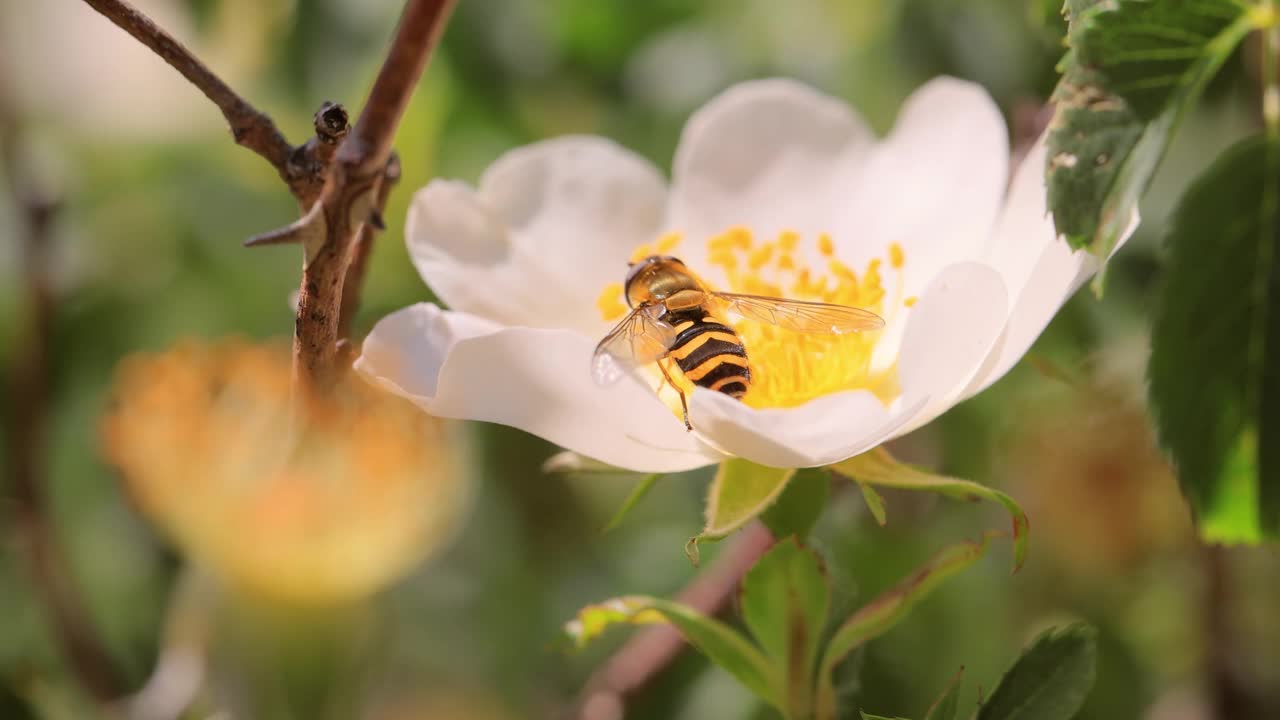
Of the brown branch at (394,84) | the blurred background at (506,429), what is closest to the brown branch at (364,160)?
the brown branch at (394,84)

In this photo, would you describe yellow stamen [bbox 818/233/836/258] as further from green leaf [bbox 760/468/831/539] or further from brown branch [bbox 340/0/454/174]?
brown branch [bbox 340/0/454/174]

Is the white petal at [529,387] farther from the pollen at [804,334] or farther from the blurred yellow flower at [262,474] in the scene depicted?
the blurred yellow flower at [262,474]

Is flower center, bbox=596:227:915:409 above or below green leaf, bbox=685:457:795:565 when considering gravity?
above

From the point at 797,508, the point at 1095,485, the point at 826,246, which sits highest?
the point at 826,246

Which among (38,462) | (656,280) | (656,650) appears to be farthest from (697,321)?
(38,462)

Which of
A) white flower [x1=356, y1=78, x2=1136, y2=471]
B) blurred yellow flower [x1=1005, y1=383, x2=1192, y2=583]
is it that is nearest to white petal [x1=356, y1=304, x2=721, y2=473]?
white flower [x1=356, y1=78, x2=1136, y2=471]

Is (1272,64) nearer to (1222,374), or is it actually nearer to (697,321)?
(1222,374)
